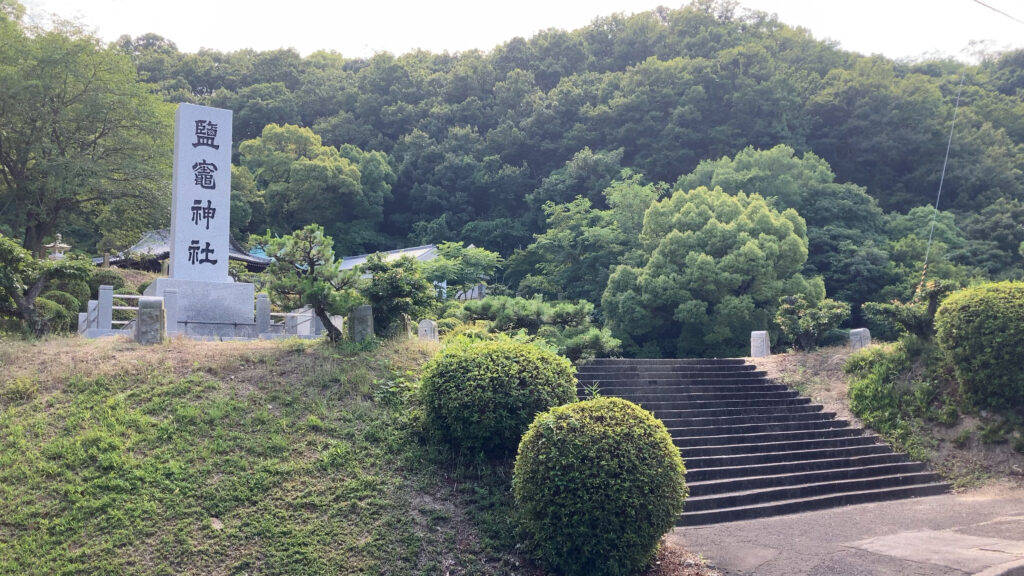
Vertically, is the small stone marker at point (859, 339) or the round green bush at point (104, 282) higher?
the round green bush at point (104, 282)

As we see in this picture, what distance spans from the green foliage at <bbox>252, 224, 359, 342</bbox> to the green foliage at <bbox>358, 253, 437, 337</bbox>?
429 millimetres

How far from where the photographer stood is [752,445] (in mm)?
10383

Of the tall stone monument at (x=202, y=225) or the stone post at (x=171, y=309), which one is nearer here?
the stone post at (x=171, y=309)

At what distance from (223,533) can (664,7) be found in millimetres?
45802

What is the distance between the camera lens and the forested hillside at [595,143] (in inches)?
1028

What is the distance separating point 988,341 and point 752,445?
3.85 meters

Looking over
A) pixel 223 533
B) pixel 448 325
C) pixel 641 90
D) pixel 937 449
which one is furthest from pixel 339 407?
pixel 641 90

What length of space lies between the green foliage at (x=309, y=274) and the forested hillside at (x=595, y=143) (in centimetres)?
1609

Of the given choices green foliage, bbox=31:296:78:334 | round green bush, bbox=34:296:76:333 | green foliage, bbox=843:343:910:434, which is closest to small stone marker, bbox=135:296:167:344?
green foliage, bbox=31:296:78:334

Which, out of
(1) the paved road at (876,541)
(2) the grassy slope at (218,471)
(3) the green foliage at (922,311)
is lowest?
(1) the paved road at (876,541)

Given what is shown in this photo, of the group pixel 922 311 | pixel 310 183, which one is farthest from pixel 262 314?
pixel 310 183

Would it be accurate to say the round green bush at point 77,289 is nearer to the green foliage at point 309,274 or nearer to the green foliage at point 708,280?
the green foliage at point 309,274

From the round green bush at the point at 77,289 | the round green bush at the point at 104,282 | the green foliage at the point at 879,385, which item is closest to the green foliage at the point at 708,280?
the green foliage at the point at 879,385

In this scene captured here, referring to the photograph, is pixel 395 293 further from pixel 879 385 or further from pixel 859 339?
pixel 859 339
